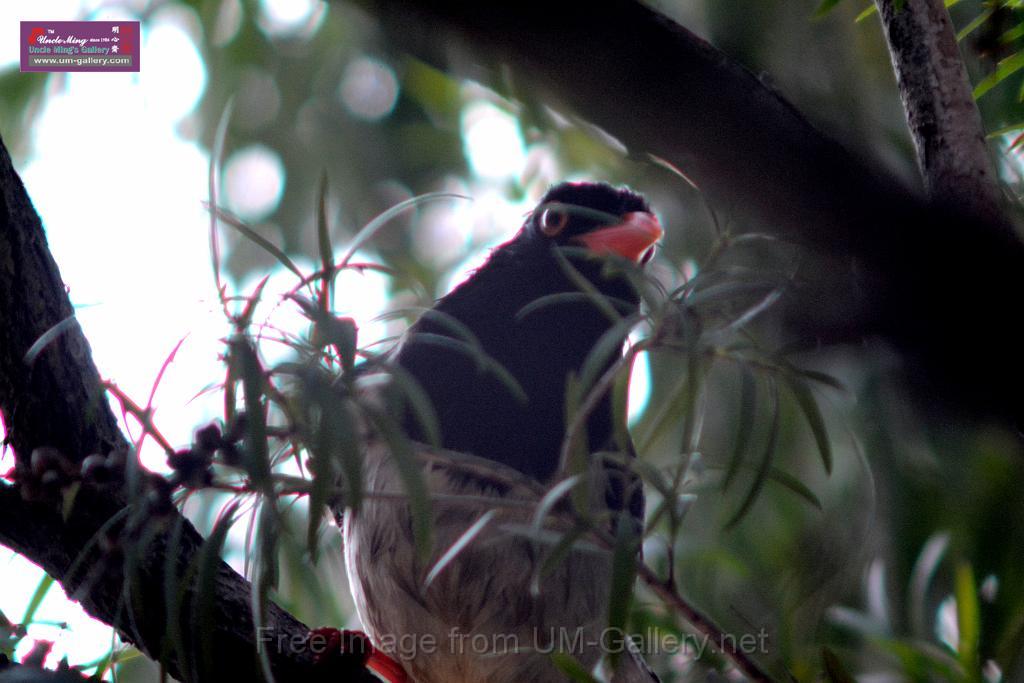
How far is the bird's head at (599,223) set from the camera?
3.03m

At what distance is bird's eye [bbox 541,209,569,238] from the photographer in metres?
3.21

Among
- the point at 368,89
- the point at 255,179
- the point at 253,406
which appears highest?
the point at 368,89

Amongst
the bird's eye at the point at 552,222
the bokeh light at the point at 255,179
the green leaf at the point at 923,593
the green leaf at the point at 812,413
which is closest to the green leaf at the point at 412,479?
the green leaf at the point at 812,413

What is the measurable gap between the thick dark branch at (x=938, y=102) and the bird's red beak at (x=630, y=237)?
3.88ft

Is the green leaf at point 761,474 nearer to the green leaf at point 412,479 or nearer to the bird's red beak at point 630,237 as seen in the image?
the green leaf at point 412,479

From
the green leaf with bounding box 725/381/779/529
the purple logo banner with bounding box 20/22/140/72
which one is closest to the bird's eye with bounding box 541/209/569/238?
the purple logo banner with bounding box 20/22/140/72

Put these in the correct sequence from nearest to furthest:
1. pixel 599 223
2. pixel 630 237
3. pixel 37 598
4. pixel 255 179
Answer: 1. pixel 37 598
2. pixel 630 237
3. pixel 599 223
4. pixel 255 179

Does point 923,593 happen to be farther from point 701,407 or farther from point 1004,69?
point 1004,69

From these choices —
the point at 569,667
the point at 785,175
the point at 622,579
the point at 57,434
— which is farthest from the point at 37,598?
the point at 785,175

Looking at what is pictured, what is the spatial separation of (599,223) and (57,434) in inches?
69.2

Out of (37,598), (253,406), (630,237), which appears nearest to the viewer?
(253,406)

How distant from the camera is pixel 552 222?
3234 mm

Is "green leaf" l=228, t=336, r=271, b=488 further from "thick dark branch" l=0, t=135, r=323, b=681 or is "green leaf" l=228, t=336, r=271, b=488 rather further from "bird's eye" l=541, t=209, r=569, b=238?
"bird's eye" l=541, t=209, r=569, b=238

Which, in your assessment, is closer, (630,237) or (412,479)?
(412,479)
